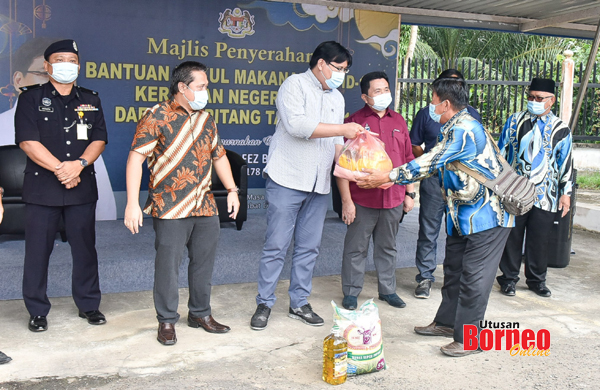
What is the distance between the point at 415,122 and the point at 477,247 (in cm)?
166

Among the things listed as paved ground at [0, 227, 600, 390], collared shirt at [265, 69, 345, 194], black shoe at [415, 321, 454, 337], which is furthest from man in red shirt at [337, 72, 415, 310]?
black shoe at [415, 321, 454, 337]

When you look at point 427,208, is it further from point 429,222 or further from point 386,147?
point 386,147

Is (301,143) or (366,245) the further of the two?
(366,245)

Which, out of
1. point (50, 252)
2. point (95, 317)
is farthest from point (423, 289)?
point (50, 252)

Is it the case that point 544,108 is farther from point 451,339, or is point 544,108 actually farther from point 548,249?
point 451,339

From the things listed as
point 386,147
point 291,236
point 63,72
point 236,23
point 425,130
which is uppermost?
point 236,23

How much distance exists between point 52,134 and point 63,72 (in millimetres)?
396

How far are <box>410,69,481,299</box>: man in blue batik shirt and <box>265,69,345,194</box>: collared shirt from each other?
1.09 metres

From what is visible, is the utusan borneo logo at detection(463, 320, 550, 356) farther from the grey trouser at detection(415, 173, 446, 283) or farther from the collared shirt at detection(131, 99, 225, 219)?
the collared shirt at detection(131, 99, 225, 219)

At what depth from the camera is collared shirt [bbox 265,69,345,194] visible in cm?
407

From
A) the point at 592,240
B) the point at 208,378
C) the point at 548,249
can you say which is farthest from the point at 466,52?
the point at 208,378

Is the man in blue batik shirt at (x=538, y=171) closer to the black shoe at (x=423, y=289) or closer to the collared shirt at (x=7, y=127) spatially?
the black shoe at (x=423, y=289)

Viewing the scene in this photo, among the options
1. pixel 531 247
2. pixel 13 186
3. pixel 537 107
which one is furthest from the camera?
pixel 13 186

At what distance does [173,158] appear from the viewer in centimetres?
373
